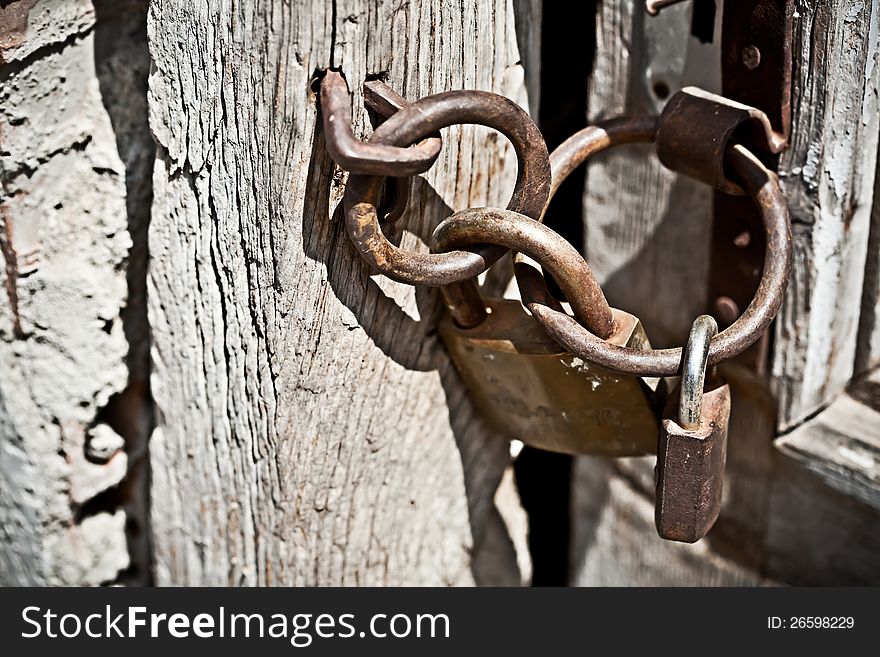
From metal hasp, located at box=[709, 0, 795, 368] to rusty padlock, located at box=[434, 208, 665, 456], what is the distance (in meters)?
0.22

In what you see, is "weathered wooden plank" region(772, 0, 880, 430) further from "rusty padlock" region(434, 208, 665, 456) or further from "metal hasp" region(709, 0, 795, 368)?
"rusty padlock" region(434, 208, 665, 456)

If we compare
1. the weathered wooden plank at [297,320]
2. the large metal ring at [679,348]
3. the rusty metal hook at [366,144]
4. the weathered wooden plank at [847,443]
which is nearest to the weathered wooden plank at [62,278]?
the weathered wooden plank at [297,320]

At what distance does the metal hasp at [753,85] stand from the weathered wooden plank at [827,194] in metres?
0.01

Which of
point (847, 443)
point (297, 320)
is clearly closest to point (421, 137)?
point (297, 320)

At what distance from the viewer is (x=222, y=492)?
108 cm

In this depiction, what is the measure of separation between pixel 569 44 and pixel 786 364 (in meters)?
0.54

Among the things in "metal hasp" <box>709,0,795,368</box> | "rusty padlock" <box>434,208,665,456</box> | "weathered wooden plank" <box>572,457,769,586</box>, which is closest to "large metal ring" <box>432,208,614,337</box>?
"rusty padlock" <box>434,208,665,456</box>

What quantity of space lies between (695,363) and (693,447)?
0.08m

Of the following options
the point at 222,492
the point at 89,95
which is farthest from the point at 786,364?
the point at 89,95

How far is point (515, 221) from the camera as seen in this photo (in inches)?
31.5

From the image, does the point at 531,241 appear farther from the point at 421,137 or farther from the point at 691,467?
the point at 691,467
